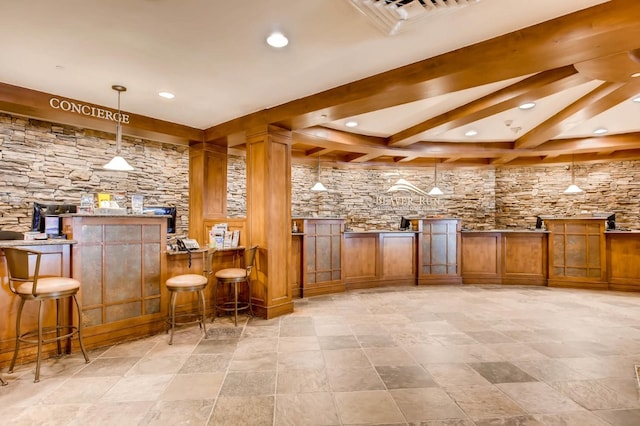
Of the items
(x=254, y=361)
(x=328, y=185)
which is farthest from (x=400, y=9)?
(x=328, y=185)

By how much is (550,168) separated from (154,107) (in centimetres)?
880

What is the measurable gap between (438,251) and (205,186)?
4.74 metres

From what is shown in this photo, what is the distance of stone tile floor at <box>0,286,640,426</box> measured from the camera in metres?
2.21

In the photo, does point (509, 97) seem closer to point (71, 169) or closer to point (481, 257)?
point (481, 257)

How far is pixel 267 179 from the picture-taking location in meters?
4.56

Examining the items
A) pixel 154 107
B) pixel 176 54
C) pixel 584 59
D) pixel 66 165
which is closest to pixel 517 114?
pixel 584 59

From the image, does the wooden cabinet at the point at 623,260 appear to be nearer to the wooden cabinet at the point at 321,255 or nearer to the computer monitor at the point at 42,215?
the wooden cabinet at the point at 321,255

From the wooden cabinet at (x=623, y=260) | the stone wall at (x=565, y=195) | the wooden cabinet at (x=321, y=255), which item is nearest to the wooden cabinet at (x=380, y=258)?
the wooden cabinet at (x=321, y=255)

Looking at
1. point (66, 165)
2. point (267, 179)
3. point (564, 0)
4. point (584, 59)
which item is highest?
point (564, 0)

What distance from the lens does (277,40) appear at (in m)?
2.80

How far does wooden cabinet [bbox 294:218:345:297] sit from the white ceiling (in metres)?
2.39

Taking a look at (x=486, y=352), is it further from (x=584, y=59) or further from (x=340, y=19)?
(x=340, y=19)

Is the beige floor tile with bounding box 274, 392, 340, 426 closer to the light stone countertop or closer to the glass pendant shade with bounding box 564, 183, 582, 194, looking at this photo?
the light stone countertop

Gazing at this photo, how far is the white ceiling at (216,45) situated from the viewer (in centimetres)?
239
